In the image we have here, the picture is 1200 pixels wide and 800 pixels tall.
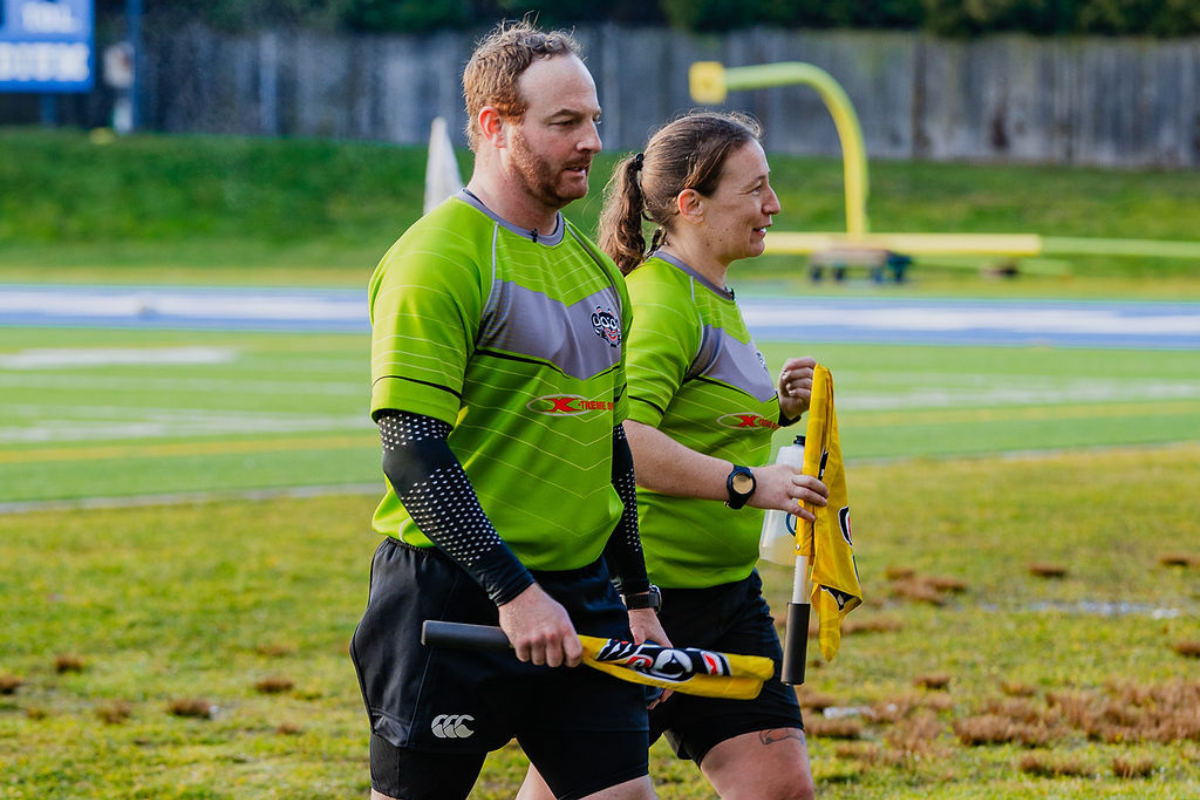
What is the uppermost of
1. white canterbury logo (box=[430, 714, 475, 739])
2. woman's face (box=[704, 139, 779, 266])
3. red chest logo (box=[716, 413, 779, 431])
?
woman's face (box=[704, 139, 779, 266])

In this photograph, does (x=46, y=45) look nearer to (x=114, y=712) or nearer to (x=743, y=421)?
(x=114, y=712)

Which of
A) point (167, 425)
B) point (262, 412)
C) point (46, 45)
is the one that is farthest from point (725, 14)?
point (167, 425)

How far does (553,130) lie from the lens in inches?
134

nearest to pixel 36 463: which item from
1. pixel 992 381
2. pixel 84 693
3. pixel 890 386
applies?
pixel 84 693

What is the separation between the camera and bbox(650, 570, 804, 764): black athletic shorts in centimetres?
410

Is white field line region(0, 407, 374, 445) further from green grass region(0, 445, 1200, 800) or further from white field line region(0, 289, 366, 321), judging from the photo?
white field line region(0, 289, 366, 321)

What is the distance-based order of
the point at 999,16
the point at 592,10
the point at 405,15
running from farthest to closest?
the point at 592,10 < the point at 405,15 < the point at 999,16

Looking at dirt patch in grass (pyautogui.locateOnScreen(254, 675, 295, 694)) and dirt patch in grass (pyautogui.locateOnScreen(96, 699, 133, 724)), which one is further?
dirt patch in grass (pyautogui.locateOnScreen(254, 675, 295, 694))

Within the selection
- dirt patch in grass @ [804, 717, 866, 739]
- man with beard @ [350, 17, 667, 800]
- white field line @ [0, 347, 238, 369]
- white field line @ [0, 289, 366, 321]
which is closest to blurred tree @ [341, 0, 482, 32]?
white field line @ [0, 289, 366, 321]

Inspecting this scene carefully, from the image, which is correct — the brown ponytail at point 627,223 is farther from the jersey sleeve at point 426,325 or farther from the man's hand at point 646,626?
the jersey sleeve at point 426,325

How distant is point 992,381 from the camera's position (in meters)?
18.9

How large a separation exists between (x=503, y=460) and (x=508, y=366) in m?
0.18

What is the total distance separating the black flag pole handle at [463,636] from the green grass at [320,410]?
8.81 metres

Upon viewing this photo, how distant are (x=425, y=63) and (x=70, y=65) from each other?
424 inches
